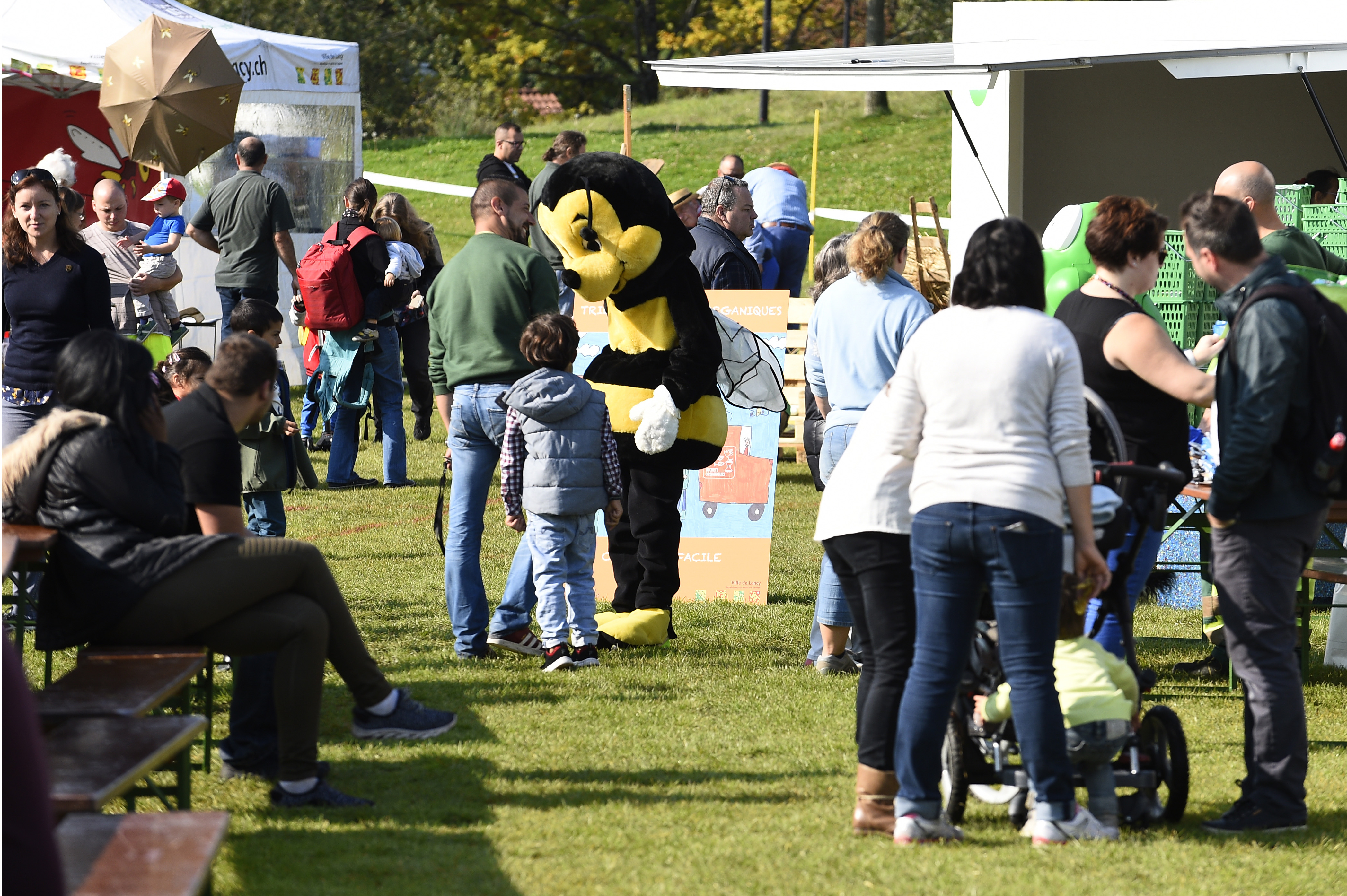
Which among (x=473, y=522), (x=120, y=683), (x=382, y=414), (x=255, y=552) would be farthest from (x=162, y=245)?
(x=120, y=683)

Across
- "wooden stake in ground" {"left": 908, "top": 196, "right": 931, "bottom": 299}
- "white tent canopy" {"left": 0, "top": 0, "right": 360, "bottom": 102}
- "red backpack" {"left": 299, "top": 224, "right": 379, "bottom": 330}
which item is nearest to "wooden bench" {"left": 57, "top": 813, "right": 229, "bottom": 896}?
"red backpack" {"left": 299, "top": 224, "right": 379, "bottom": 330}

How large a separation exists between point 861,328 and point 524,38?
1578 inches

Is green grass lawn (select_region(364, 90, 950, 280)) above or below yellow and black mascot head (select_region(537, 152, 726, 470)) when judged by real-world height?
above

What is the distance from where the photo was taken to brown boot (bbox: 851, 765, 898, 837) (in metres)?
4.20

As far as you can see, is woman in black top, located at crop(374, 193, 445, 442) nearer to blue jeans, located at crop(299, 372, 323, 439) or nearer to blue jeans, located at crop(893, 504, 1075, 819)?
blue jeans, located at crop(299, 372, 323, 439)

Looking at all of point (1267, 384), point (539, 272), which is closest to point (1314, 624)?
point (1267, 384)

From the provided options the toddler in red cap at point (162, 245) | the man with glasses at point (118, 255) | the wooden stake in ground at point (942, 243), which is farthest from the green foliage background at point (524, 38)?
the man with glasses at point (118, 255)

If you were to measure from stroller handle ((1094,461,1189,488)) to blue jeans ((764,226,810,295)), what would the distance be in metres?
7.97

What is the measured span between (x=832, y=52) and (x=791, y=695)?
768 cm

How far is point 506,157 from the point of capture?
11391 millimetres

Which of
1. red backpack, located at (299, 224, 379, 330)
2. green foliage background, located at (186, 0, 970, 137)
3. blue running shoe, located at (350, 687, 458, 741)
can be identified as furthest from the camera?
green foliage background, located at (186, 0, 970, 137)

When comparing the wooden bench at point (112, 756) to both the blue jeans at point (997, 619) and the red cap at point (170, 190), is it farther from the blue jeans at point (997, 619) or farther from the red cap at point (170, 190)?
the red cap at point (170, 190)

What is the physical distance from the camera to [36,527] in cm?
413

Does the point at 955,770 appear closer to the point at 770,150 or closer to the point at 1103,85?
the point at 1103,85
